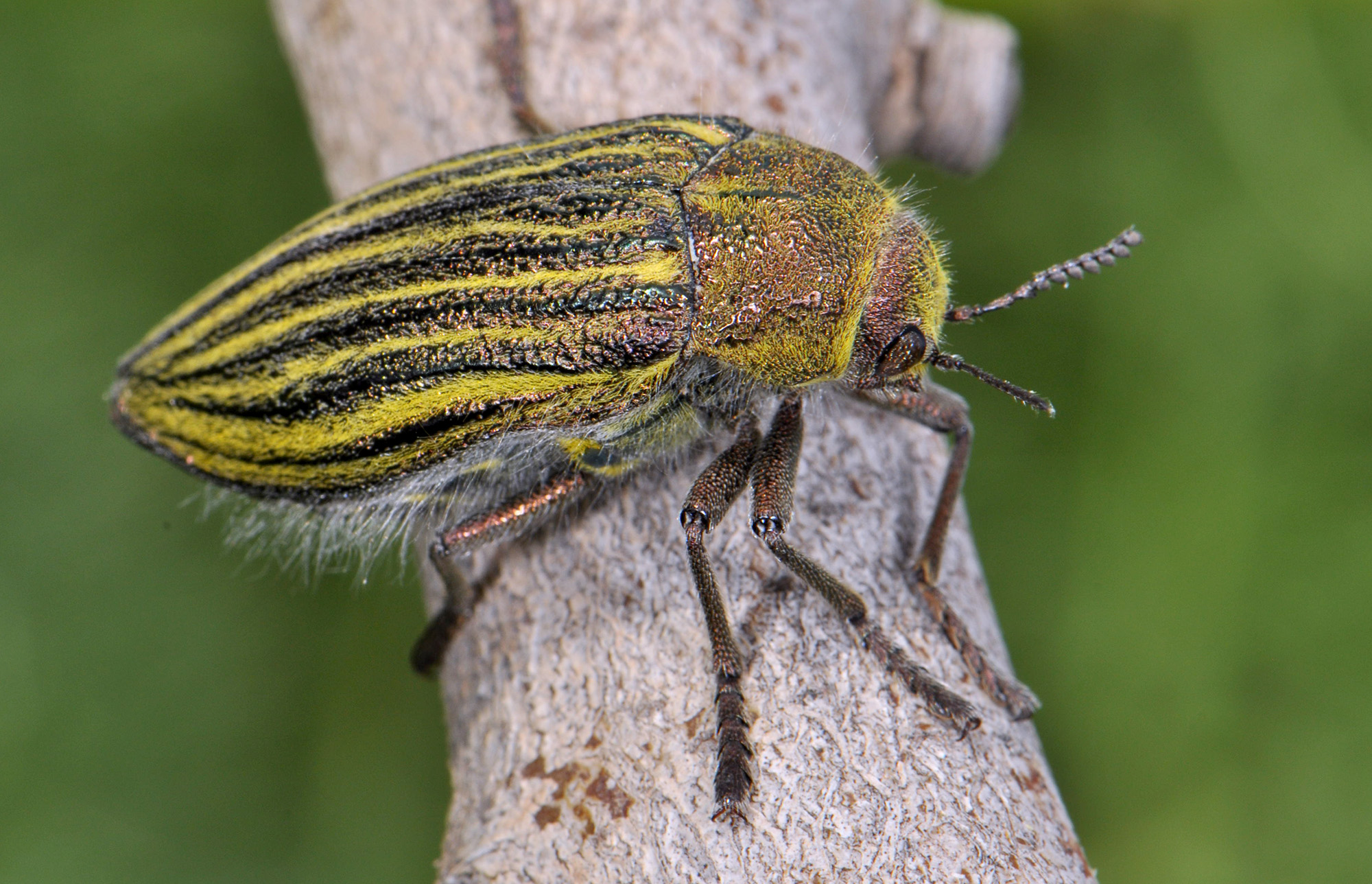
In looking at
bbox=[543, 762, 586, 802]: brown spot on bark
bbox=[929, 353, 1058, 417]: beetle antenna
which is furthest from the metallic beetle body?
bbox=[543, 762, 586, 802]: brown spot on bark

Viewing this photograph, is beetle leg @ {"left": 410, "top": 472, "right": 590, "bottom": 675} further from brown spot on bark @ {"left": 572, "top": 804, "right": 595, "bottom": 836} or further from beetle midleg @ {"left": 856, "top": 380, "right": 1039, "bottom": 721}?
beetle midleg @ {"left": 856, "top": 380, "right": 1039, "bottom": 721}

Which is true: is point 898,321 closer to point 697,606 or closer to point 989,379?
point 989,379

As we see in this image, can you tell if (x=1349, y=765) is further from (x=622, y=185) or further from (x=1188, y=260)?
(x=622, y=185)

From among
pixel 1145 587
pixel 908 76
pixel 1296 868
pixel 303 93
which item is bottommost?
pixel 1296 868

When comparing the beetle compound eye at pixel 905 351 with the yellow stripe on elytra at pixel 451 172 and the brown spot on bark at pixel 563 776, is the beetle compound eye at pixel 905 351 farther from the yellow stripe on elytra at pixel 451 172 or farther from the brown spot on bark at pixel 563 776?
the brown spot on bark at pixel 563 776

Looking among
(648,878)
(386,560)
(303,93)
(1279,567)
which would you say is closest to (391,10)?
(303,93)

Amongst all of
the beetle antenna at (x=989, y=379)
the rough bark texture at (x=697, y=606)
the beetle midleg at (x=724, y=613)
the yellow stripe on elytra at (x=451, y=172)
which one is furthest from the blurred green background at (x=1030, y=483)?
the beetle antenna at (x=989, y=379)

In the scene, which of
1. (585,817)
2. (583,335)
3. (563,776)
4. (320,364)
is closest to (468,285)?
(583,335)
